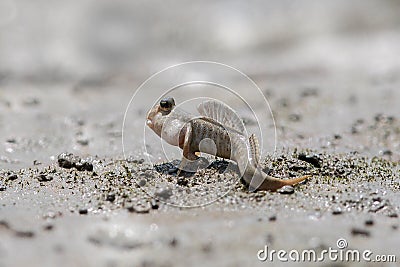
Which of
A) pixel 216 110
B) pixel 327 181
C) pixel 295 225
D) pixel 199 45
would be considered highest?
pixel 199 45

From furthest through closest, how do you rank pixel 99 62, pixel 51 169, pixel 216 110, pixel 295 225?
pixel 99 62, pixel 51 169, pixel 216 110, pixel 295 225

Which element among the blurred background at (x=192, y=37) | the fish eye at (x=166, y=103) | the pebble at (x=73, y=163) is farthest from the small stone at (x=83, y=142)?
the blurred background at (x=192, y=37)

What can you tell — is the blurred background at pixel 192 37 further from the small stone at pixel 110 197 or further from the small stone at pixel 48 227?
the small stone at pixel 48 227

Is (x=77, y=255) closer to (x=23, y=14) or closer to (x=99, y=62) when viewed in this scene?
(x=99, y=62)

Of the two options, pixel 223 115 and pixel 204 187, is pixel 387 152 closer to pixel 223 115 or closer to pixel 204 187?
pixel 223 115

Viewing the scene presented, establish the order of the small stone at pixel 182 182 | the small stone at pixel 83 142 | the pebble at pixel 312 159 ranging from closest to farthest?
the small stone at pixel 182 182 < the pebble at pixel 312 159 < the small stone at pixel 83 142

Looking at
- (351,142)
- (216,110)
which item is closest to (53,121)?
(216,110)

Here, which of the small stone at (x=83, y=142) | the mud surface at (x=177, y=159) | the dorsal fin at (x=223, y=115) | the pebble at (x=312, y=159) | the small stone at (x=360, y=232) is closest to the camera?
the mud surface at (x=177, y=159)

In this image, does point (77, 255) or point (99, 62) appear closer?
point (77, 255)
